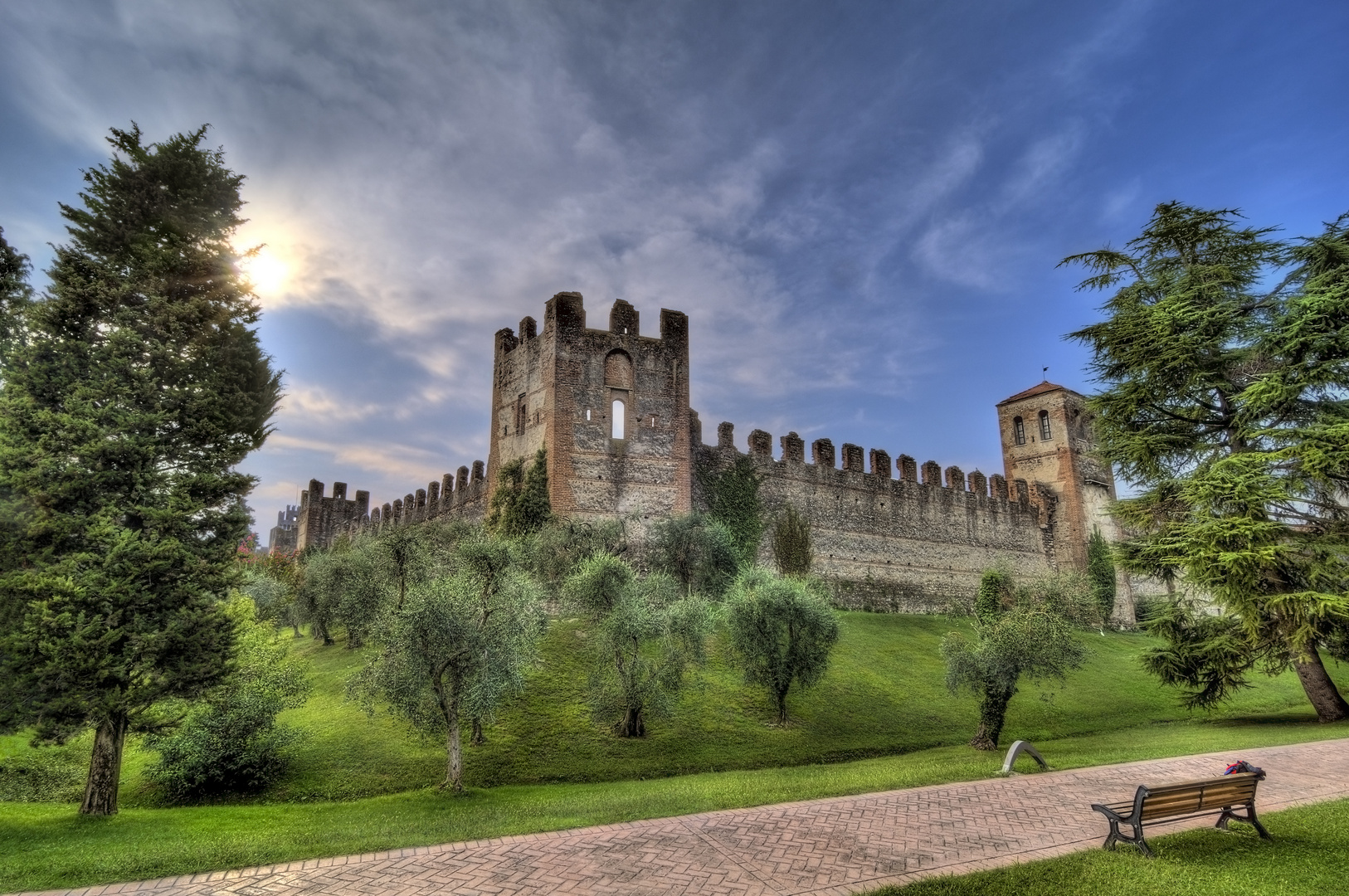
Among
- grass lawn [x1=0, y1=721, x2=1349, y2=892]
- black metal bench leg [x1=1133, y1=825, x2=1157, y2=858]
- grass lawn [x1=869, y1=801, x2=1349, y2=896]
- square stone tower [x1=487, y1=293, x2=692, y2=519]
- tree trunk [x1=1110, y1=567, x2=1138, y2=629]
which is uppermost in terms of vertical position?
square stone tower [x1=487, y1=293, x2=692, y2=519]

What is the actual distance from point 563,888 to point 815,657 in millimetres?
12733

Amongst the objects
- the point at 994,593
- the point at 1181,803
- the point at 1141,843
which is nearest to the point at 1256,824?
the point at 1181,803

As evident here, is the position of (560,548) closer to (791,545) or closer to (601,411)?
(601,411)

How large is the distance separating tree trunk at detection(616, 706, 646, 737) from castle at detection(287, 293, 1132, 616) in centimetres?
1112

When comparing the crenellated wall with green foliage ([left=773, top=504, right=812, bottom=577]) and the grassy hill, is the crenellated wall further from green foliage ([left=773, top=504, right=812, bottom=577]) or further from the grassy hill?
the grassy hill

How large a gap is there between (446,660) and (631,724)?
5764mm

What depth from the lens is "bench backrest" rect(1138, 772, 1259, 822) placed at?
315 inches

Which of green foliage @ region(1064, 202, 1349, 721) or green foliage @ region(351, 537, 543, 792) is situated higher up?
green foliage @ region(1064, 202, 1349, 721)

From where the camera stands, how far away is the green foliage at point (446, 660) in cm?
1397

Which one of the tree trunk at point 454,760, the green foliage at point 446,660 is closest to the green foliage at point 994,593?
the green foliage at point 446,660

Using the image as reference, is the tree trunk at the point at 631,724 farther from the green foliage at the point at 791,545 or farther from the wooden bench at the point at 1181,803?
the green foliage at the point at 791,545

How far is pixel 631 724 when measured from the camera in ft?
58.6

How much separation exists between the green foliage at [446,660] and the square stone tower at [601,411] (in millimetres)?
12982

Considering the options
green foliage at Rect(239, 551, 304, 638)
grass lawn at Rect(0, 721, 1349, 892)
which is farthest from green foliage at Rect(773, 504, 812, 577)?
green foliage at Rect(239, 551, 304, 638)
